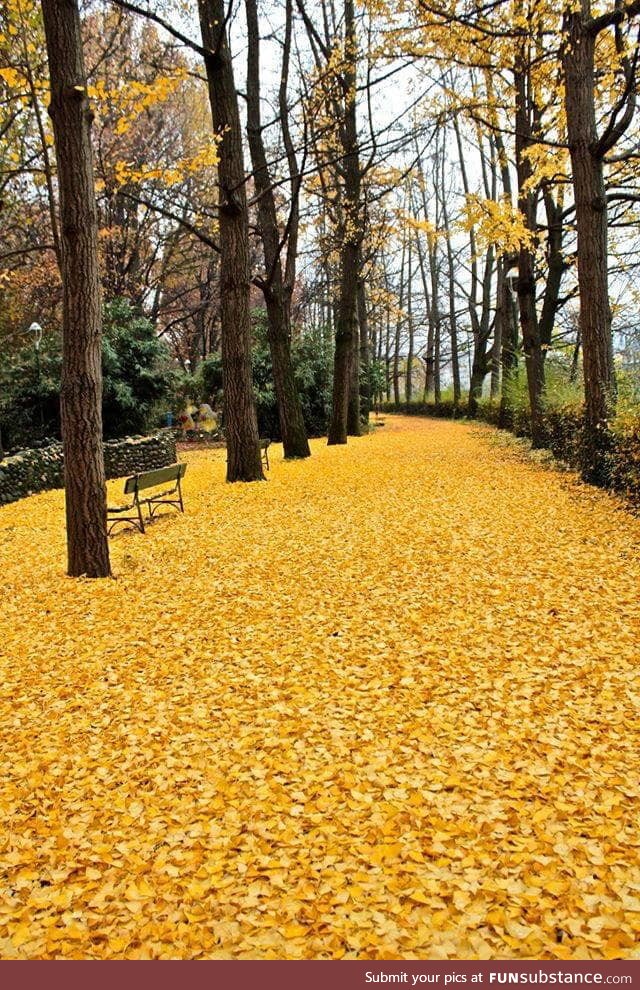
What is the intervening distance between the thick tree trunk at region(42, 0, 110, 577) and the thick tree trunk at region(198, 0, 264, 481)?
4979 millimetres

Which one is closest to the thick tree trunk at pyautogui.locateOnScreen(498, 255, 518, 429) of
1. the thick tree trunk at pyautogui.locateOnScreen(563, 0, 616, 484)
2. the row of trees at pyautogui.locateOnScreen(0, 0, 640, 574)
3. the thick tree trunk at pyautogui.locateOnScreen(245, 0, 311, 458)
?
the row of trees at pyautogui.locateOnScreen(0, 0, 640, 574)

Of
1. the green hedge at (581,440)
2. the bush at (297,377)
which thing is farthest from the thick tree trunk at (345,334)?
the green hedge at (581,440)

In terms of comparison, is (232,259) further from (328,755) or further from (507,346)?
(507,346)

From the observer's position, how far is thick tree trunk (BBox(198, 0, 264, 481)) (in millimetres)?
10391

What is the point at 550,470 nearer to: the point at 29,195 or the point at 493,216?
the point at 493,216

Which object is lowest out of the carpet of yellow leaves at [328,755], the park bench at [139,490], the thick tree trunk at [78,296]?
the carpet of yellow leaves at [328,755]

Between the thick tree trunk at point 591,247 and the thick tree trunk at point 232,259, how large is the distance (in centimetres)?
529

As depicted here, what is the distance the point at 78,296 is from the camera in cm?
560

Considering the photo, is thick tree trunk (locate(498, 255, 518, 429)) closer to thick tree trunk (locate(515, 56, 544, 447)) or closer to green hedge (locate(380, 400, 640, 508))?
green hedge (locate(380, 400, 640, 508))

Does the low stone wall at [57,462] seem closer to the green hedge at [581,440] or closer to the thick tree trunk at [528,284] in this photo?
the thick tree trunk at [528,284]

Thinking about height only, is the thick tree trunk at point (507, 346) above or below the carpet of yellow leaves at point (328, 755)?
above

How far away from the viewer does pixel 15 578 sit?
6.14 metres

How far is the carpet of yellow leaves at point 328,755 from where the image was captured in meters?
2.08
